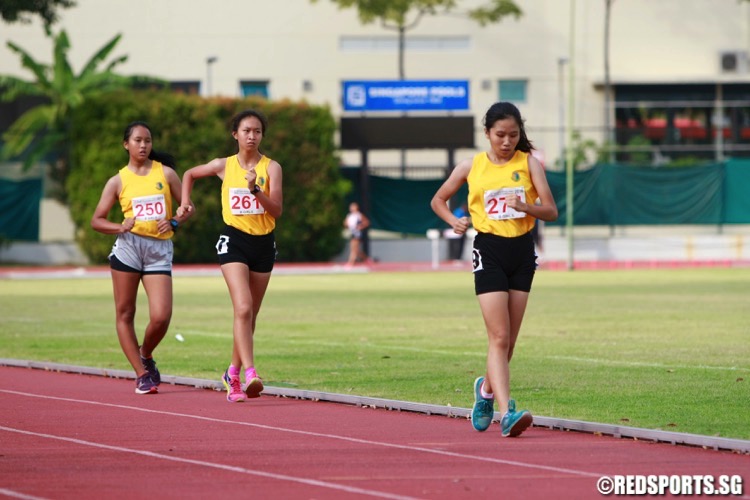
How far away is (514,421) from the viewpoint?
31.5ft

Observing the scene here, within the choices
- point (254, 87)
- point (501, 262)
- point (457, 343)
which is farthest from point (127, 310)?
point (254, 87)

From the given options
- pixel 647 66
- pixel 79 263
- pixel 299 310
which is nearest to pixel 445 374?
pixel 299 310

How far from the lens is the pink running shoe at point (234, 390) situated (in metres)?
12.1

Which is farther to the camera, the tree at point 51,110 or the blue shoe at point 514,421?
the tree at point 51,110

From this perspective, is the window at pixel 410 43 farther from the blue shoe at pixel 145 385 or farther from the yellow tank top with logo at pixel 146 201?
the blue shoe at pixel 145 385

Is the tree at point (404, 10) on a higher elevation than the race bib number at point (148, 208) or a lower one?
higher

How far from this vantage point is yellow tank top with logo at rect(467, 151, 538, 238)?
32.9 feet

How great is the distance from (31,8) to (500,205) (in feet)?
140

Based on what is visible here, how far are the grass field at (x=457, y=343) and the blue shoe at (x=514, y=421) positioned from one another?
3.38 ft

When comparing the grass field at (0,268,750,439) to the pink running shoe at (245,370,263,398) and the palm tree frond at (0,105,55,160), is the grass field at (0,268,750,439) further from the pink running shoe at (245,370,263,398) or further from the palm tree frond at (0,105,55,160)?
the palm tree frond at (0,105,55,160)

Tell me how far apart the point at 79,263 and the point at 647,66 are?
31.3 meters

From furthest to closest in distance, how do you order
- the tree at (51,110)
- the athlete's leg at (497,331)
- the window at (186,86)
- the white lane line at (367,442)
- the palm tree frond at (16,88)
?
the window at (186,86)
the palm tree frond at (16,88)
the tree at (51,110)
the athlete's leg at (497,331)
the white lane line at (367,442)

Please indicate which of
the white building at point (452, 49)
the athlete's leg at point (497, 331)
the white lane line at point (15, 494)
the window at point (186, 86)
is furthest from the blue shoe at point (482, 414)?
the window at point (186, 86)

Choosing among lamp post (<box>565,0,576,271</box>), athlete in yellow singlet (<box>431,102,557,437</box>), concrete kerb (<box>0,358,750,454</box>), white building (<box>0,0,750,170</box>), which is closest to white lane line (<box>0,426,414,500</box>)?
athlete in yellow singlet (<box>431,102,557,437</box>)
